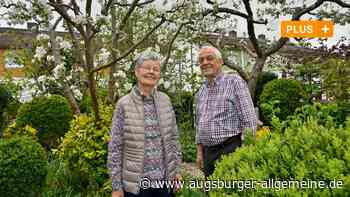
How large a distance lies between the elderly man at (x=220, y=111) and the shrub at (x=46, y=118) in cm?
526

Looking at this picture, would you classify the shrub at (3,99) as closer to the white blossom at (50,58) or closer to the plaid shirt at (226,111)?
the white blossom at (50,58)

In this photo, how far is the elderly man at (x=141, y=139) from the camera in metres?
2.88

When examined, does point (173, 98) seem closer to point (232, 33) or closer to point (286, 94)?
point (232, 33)

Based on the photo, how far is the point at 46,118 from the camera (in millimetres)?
8078

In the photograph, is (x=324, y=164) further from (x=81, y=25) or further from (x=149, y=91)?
(x=81, y=25)

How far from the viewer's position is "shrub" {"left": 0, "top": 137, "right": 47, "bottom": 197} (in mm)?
4234

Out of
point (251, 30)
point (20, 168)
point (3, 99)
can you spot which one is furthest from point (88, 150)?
point (251, 30)

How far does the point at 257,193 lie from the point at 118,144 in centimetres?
157

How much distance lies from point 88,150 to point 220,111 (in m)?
1.99

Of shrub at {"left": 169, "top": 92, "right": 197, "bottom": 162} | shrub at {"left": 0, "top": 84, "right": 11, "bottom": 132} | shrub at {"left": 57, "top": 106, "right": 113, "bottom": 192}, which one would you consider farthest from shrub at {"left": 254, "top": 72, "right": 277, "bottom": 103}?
shrub at {"left": 57, "top": 106, "right": 113, "bottom": 192}

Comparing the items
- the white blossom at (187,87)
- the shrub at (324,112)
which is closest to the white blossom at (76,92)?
the shrub at (324,112)

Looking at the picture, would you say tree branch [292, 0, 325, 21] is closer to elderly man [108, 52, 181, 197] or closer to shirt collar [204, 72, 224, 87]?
shirt collar [204, 72, 224, 87]

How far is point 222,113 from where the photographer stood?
10.8 ft

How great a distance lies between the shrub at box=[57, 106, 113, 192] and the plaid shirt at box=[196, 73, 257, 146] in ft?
5.55
